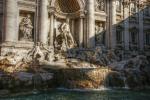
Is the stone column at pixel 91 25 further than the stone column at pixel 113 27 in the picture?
No

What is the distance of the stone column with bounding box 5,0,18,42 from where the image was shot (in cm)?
2595

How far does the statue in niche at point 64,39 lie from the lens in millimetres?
28969

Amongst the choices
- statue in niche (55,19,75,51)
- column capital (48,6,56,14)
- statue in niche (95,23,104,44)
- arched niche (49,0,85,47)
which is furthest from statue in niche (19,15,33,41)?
statue in niche (95,23,104,44)

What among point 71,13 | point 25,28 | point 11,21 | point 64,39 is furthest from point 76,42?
point 11,21

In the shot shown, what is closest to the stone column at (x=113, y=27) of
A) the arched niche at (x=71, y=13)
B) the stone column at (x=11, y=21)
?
the arched niche at (x=71, y=13)

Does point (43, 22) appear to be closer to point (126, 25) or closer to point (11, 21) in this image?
point (11, 21)

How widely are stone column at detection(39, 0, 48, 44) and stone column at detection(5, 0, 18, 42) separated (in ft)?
7.71

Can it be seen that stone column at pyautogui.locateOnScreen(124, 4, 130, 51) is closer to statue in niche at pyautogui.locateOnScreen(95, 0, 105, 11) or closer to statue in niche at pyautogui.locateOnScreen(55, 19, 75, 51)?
statue in niche at pyautogui.locateOnScreen(95, 0, 105, 11)

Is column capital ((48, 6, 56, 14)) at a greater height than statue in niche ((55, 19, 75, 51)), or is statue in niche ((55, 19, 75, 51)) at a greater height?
column capital ((48, 6, 56, 14))

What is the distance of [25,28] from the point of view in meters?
27.3

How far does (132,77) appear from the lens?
80.8ft

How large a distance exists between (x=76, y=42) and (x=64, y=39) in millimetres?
2130

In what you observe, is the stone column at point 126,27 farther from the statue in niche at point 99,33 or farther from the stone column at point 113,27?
the statue in niche at point 99,33

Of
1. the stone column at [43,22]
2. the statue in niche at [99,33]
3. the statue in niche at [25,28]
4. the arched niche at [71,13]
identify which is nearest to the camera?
the statue in niche at [25,28]
